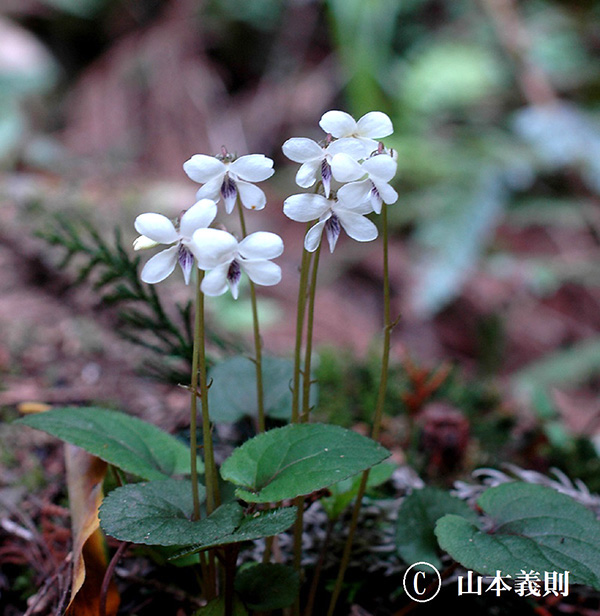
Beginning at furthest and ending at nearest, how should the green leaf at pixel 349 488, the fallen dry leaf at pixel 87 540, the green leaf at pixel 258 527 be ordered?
the green leaf at pixel 349 488
the fallen dry leaf at pixel 87 540
the green leaf at pixel 258 527

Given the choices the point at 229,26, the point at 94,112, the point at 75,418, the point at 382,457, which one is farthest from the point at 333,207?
the point at 229,26

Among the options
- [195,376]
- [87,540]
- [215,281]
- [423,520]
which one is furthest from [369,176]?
[87,540]

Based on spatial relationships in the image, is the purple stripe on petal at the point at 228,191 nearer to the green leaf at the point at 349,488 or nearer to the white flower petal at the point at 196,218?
the white flower petal at the point at 196,218

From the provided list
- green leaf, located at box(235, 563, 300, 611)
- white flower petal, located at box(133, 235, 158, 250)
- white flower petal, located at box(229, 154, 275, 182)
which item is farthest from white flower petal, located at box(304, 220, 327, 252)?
green leaf, located at box(235, 563, 300, 611)

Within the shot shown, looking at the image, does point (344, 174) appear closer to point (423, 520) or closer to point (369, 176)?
point (369, 176)

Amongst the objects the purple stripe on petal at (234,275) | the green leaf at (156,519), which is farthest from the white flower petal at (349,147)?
the green leaf at (156,519)

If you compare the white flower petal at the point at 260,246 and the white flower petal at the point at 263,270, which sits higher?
the white flower petal at the point at 260,246
